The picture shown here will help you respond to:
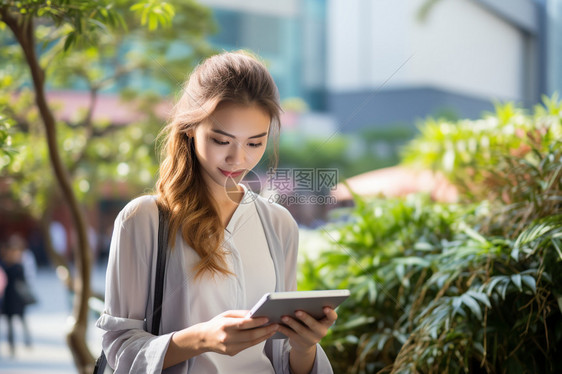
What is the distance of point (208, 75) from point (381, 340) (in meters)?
1.17

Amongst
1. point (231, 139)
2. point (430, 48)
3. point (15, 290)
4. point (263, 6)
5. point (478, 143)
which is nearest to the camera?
point (231, 139)

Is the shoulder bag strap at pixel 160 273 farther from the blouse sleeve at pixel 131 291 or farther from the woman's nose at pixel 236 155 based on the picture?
the woman's nose at pixel 236 155

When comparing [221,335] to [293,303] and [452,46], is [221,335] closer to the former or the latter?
[293,303]

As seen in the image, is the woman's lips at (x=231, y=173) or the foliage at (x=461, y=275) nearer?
the woman's lips at (x=231, y=173)

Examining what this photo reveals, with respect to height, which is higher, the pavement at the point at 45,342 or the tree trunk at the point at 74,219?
the tree trunk at the point at 74,219

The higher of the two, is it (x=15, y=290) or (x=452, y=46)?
(x=452, y=46)

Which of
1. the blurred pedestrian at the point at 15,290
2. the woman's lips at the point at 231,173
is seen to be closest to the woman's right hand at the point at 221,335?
the woman's lips at the point at 231,173

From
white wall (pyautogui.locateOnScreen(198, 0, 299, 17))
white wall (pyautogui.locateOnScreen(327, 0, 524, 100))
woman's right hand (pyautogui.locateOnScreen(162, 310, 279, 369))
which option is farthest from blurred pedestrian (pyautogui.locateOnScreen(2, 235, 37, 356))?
white wall (pyautogui.locateOnScreen(198, 0, 299, 17))

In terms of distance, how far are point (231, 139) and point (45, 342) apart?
3.98m

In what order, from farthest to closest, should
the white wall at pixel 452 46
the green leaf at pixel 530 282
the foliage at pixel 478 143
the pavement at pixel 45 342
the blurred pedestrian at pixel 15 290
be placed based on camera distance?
the white wall at pixel 452 46 → the blurred pedestrian at pixel 15 290 → the pavement at pixel 45 342 → the foliage at pixel 478 143 → the green leaf at pixel 530 282

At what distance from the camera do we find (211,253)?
0.83m

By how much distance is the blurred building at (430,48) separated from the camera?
21.7 ft

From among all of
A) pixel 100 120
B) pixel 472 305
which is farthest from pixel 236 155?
pixel 100 120

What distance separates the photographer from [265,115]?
2.81ft
